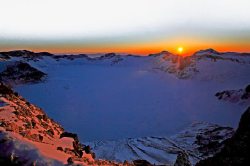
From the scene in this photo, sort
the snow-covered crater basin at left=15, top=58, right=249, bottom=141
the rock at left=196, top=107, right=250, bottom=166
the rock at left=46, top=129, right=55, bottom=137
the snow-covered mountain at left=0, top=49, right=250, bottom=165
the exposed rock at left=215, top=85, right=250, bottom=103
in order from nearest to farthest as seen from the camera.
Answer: the rock at left=46, top=129, right=55, bottom=137 → the rock at left=196, top=107, right=250, bottom=166 → the snow-covered mountain at left=0, top=49, right=250, bottom=165 → the snow-covered crater basin at left=15, top=58, right=249, bottom=141 → the exposed rock at left=215, top=85, right=250, bottom=103

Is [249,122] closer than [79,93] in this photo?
Yes

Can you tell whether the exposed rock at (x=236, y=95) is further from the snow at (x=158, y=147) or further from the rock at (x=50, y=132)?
the rock at (x=50, y=132)

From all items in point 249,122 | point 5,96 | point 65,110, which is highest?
point 5,96

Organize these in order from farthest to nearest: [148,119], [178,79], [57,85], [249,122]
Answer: [178,79]
[57,85]
[148,119]
[249,122]

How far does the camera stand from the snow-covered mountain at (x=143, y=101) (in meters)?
45.5

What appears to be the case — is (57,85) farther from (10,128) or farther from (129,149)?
(10,128)

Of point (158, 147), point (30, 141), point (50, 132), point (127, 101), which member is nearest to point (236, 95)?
point (127, 101)

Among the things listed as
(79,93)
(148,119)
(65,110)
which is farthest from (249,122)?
(79,93)

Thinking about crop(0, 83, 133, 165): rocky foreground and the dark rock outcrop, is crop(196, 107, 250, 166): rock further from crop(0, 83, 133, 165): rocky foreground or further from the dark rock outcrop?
the dark rock outcrop

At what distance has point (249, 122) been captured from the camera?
18938 mm

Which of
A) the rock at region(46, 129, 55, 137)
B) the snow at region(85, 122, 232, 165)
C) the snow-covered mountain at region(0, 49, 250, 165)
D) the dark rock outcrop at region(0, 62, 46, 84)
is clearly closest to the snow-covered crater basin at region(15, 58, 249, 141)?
the snow-covered mountain at region(0, 49, 250, 165)

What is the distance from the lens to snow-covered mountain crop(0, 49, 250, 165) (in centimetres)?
4547

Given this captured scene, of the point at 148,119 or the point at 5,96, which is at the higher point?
the point at 5,96

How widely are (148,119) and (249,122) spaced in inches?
1679
